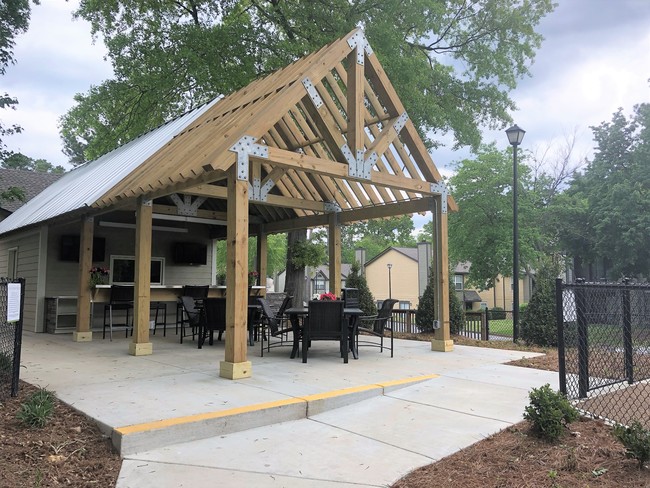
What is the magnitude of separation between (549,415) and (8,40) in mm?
8878

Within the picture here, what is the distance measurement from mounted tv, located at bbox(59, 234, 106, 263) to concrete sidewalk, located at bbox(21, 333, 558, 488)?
176 inches

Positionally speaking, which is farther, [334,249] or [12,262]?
[12,262]

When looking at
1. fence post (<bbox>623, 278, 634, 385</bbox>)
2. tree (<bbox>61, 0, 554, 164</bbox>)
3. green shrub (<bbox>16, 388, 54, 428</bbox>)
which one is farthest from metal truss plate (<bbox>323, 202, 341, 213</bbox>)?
green shrub (<bbox>16, 388, 54, 428</bbox>)

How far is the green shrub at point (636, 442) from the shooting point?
3.19 meters

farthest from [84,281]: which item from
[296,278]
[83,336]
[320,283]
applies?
[320,283]

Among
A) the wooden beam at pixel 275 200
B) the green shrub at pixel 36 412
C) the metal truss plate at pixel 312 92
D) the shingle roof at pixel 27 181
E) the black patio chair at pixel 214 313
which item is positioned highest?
the shingle roof at pixel 27 181

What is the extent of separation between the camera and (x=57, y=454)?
11.5 feet

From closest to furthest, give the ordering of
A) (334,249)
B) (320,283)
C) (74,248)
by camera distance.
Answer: (334,249) < (74,248) < (320,283)

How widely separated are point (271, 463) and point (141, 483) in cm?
89

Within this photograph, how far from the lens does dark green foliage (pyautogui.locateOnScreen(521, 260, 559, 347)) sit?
1030 cm

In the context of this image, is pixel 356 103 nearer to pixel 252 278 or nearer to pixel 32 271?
pixel 252 278

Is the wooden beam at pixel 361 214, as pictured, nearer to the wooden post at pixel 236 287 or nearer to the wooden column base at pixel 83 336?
the wooden post at pixel 236 287

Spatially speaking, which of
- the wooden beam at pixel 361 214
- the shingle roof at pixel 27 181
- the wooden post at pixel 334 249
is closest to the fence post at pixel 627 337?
the wooden beam at pixel 361 214

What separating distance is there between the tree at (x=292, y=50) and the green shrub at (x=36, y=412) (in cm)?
1130
